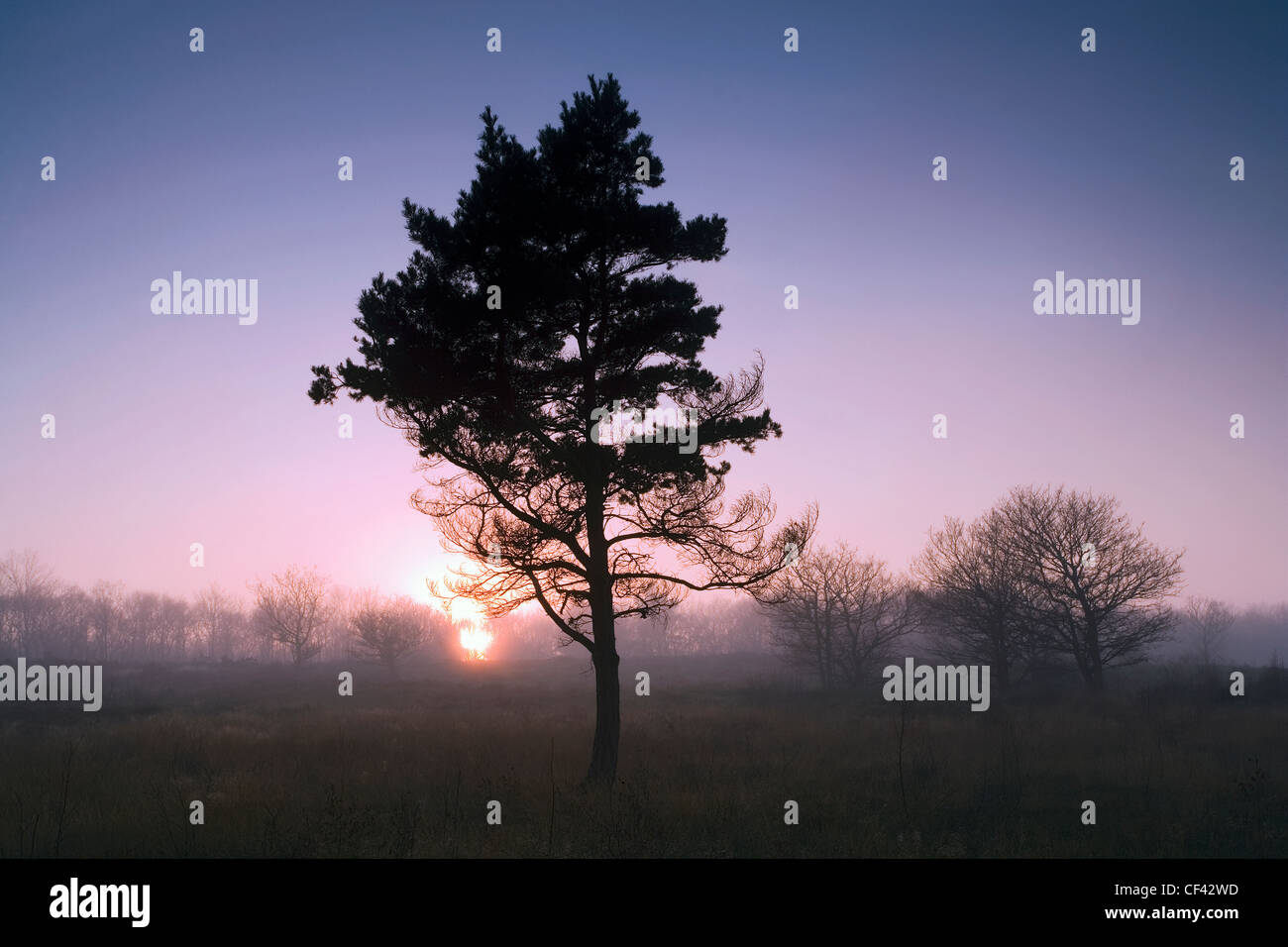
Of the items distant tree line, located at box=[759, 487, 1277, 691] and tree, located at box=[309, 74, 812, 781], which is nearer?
tree, located at box=[309, 74, 812, 781]

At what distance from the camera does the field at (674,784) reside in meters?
8.27

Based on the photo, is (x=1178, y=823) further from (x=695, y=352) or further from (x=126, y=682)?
(x=126, y=682)

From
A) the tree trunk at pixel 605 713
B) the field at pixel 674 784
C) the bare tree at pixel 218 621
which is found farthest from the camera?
the bare tree at pixel 218 621

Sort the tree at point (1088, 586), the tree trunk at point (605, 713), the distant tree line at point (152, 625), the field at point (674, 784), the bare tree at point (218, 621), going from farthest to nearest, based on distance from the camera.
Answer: the bare tree at point (218, 621) → the distant tree line at point (152, 625) → the tree at point (1088, 586) → the tree trunk at point (605, 713) → the field at point (674, 784)

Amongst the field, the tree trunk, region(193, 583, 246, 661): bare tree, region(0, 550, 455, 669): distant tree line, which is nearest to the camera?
the field

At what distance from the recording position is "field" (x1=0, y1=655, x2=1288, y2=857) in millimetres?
8273

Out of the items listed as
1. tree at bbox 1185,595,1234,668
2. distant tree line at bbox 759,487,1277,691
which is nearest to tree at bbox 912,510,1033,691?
distant tree line at bbox 759,487,1277,691

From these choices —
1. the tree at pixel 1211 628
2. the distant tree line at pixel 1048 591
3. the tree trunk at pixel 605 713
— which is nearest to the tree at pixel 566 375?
the tree trunk at pixel 605 713

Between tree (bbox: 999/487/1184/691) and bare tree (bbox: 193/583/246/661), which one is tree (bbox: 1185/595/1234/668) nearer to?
tree (bbox: 999/487/1184/691)

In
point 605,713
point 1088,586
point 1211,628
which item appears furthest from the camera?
point 1211,628

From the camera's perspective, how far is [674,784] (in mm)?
11656

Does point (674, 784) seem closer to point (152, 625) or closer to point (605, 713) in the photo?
point (605, 713)

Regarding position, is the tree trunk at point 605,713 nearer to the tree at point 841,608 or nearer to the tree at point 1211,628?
the tree at point 841,608

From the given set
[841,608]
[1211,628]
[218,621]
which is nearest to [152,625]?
[218,621]
